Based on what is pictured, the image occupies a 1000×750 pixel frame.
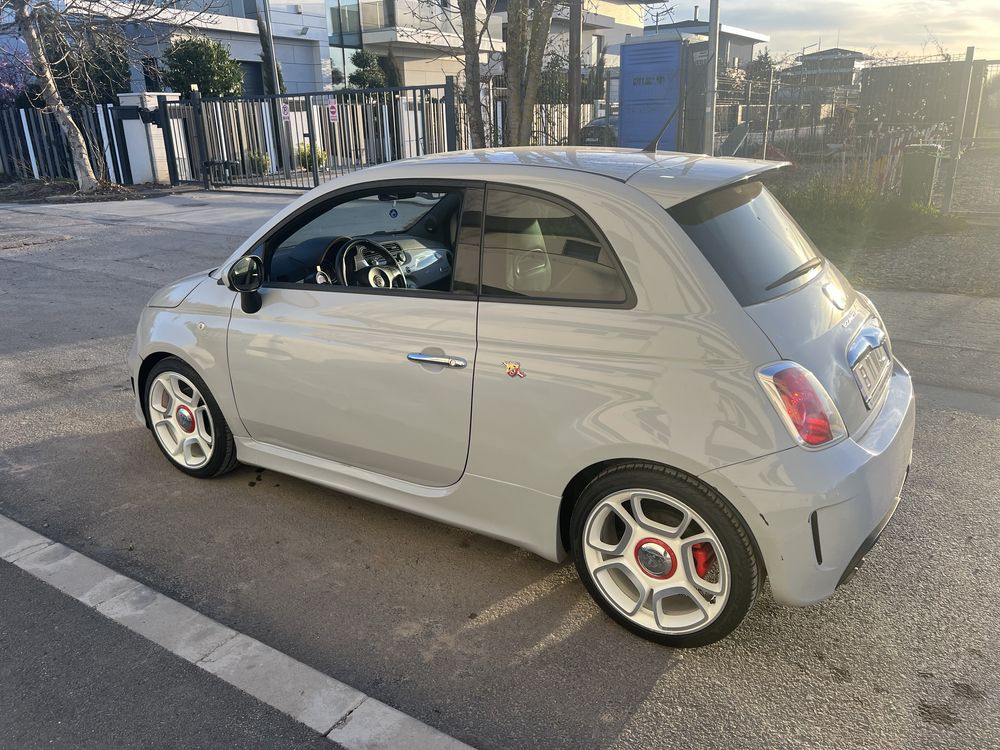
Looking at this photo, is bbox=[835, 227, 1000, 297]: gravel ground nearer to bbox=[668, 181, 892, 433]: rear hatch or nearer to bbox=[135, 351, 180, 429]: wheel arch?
bbox=[668, 181, 892, 433]: rear hatch

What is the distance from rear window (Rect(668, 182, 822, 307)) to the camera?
9.16 feet

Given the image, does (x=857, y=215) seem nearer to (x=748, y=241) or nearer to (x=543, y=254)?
(x=748, y=241)

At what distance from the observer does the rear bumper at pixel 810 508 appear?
98.3 inches

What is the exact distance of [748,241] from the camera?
118 inches

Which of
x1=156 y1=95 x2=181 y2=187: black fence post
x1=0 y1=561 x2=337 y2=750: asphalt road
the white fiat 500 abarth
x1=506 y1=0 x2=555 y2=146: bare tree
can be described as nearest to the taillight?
the white fiat 500 abarth

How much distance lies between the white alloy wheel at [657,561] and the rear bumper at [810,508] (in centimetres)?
17

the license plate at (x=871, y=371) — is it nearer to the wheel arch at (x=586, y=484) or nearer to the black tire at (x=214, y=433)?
the wheel arch at (x=586, y=484)

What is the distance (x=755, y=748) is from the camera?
7.89 feet

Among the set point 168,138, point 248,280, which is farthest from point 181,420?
point 168,138

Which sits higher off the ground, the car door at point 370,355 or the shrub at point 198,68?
the shrub at point 198,68

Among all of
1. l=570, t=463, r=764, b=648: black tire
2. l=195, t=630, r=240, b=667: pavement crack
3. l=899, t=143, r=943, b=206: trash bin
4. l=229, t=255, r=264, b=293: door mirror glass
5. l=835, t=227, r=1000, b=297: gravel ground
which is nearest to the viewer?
l=570, t=463, r=764, b=648: black tire

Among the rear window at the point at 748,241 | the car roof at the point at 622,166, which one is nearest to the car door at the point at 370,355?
the car roof at the point at 622,166

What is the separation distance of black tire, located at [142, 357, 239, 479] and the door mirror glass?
2.10 ft

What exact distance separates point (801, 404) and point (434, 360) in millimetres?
1356
